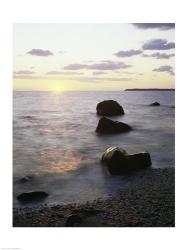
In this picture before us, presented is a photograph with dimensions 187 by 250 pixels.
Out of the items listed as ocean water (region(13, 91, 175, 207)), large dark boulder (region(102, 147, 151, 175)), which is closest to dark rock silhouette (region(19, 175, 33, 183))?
ocean water (region(13, 91, 175, 207))

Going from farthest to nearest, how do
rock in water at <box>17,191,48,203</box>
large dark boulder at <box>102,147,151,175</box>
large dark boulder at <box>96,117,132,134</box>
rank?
1. large dark boulder at <box>96,117,132,134</box>
2. large dark boulder at <box>102,147,151,175</box>
3. rock in water at <box>17,191,48,203</box>

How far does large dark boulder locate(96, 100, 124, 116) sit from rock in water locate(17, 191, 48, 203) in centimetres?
133

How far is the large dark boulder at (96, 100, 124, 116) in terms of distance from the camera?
4.84 metres

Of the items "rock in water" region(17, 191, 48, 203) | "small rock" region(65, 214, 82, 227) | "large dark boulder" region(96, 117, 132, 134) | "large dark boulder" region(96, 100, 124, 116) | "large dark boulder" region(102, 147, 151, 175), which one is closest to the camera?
"small rock" region(65, 214, 82, 227)

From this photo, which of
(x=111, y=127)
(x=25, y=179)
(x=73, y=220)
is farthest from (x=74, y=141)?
(x=73, y=220)

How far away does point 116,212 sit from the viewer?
420 cm

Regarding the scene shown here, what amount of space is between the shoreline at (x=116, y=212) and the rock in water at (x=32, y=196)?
0.40 ft

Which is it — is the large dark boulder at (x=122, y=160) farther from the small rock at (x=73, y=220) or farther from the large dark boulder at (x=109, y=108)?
the small rock at (x=73, y=220)

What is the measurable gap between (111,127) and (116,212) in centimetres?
125

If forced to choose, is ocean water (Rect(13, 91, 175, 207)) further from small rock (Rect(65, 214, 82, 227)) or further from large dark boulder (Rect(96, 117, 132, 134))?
small rock (Rect(65, 214, 82, 227))

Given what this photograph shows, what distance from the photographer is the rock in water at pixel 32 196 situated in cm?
437
